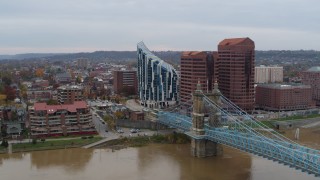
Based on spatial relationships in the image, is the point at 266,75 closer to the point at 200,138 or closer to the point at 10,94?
the point at 10,94

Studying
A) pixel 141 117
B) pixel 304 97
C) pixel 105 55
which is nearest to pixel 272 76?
pixel 304 97

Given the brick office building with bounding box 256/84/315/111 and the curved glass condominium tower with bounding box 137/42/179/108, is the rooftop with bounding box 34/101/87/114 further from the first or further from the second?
the brick office building with bounding box 256/84/315/111

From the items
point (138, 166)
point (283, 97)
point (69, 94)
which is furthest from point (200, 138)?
point (283, 97)

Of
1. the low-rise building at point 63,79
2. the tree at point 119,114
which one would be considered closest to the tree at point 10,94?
the tree at point 119,114

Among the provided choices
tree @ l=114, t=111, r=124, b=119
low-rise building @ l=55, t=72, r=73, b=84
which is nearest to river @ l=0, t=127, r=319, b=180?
tree @ l=114, t=111, r=124, b=119

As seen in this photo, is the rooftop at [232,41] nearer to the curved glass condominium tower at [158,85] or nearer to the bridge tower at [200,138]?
the curved glass condominium tower at [158,85]

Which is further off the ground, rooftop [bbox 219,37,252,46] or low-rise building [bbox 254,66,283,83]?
rooftop [bbox 219,37,252,46]
